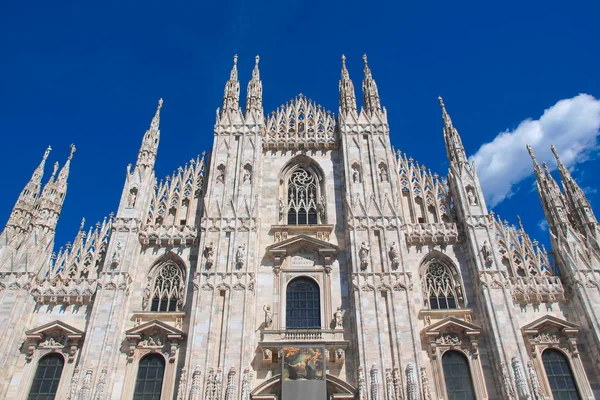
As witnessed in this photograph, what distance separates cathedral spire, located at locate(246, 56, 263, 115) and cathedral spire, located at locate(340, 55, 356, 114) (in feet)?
14.7

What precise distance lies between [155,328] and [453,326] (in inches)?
459

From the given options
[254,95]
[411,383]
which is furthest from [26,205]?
[411,383]

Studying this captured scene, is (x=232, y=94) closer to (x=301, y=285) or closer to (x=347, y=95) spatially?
(x=347, y=95)

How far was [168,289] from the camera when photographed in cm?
2120

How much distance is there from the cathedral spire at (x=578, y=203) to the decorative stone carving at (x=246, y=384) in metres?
15.7

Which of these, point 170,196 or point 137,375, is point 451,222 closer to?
point 170,196

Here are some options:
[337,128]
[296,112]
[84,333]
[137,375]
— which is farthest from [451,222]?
[84,333]

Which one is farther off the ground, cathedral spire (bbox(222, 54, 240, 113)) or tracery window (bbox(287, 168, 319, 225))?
cathedral spire (bbox(222, 54, 240, 113))

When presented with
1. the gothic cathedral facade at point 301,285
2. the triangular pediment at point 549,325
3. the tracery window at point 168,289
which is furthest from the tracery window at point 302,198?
the triangular pediment at point 549,325

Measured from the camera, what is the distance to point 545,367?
1892 cm

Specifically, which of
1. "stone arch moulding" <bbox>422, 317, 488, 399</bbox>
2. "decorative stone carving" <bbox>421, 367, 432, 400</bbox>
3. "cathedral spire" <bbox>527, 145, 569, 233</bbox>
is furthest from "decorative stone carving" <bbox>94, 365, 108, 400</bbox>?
"cathedral spire" <bbox>527, 145, 569, 233</bbox>

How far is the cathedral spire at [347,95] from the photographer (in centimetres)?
2653

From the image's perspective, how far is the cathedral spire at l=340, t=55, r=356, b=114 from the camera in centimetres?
2653

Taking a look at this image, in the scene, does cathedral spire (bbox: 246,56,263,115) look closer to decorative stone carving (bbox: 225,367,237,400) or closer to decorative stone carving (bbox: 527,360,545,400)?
decorative stone carving (bbox: 225,367,237,400)
